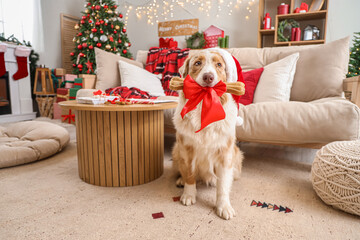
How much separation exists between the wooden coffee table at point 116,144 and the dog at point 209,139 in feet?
0.99

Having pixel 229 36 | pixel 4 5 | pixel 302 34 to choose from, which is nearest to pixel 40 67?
pixel 4 5

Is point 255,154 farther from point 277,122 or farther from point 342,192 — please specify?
point 342,192

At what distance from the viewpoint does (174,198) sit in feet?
4.46

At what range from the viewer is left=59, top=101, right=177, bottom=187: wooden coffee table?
4.69 feet

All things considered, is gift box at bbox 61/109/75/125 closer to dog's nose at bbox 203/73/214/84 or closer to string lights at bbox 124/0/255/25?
string lights at bbox 124/0/255/25

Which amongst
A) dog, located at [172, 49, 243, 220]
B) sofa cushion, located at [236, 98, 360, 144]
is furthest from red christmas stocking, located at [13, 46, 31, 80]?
sofa cushion, located at [236, 98, 360, 144]

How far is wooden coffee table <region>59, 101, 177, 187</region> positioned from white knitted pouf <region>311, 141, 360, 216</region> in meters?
0.97

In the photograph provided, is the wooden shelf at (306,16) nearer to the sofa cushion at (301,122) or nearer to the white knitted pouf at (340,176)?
the sofa cushion at (301,122)

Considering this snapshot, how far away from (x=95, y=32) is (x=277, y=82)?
384cm

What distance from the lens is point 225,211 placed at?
1168 mm

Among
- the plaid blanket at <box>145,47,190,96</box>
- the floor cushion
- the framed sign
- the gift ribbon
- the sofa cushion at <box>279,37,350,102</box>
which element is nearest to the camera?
the floor cushion

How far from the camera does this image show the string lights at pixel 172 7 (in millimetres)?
4656

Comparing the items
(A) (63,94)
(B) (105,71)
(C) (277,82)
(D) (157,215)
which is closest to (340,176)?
(D) (157,215)

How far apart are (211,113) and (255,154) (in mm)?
1358
